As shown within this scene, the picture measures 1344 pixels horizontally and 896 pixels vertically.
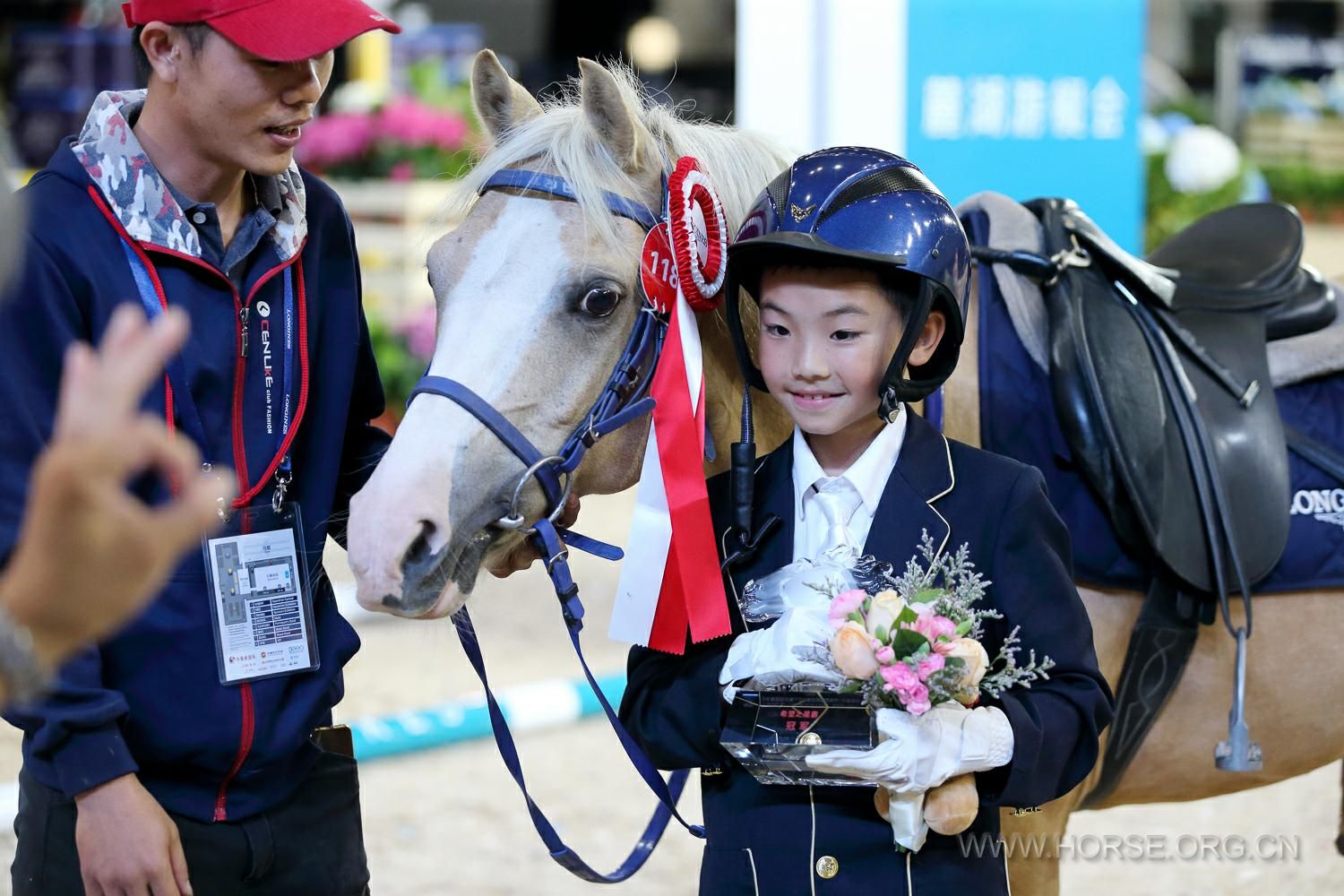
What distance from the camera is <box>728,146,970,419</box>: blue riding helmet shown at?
5.32ft

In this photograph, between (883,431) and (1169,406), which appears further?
(1169,406)

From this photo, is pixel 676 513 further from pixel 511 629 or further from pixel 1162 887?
pixel 511 629

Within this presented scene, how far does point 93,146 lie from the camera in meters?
1.70

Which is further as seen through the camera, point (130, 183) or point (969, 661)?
point (130, 183)

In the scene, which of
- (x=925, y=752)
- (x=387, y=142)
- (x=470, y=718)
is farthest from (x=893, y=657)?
(x=387, y=142)

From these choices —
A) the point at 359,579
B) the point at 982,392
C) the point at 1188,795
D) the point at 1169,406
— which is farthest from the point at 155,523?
the point at 1188,795

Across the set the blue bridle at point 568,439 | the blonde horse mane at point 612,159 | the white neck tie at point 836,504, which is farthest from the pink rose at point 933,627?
the blonde horse mane at point 612,159

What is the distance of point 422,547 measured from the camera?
1645mm

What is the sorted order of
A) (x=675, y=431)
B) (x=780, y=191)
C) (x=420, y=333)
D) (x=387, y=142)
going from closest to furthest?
(x=780, y=191)
(x=675, y=431)
(x=420, y=333)
(x=387, y=142)

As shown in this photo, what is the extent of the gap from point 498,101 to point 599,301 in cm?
46

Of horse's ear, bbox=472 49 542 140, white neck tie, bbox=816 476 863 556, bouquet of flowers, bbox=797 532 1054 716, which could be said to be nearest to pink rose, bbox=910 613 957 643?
bouquet of flowers, bbox=797 532 1054 716

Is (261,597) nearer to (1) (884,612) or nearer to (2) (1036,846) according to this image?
(1) (884,612)

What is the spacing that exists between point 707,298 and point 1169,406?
2.91ft

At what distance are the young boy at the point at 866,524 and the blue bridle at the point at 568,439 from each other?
14cm
